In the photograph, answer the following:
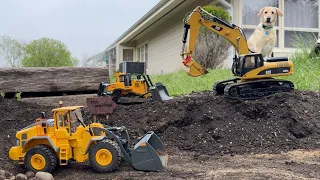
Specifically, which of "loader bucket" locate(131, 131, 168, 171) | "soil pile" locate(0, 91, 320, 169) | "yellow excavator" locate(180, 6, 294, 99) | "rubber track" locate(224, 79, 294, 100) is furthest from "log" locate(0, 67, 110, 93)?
"loader bucket" locate(131, 131, 168, 171)

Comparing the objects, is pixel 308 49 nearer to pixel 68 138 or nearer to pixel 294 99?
pixel 294 99

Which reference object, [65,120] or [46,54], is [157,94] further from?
[46,54]

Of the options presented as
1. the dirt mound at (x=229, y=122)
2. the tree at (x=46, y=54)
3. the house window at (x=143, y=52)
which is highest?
the house window at (x=143, y=52)

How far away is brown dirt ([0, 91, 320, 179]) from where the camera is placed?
203 inches

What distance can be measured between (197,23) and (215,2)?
22.7 feet

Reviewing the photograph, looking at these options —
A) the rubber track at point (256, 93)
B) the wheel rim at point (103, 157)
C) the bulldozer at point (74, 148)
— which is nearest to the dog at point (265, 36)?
the rubber track at point (256, 93)

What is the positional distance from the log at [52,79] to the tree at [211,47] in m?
5.01

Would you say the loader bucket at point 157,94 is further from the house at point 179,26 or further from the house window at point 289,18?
the house window at point 289,18

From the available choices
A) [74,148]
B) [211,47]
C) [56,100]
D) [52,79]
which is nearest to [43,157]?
[74,148]

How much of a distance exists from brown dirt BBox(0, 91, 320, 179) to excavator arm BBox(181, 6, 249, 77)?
1.14 metres

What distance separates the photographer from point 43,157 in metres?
4.96

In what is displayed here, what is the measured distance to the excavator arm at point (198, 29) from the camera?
28.1 feet

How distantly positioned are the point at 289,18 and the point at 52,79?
9.58 meters

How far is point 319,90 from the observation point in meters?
8.74
